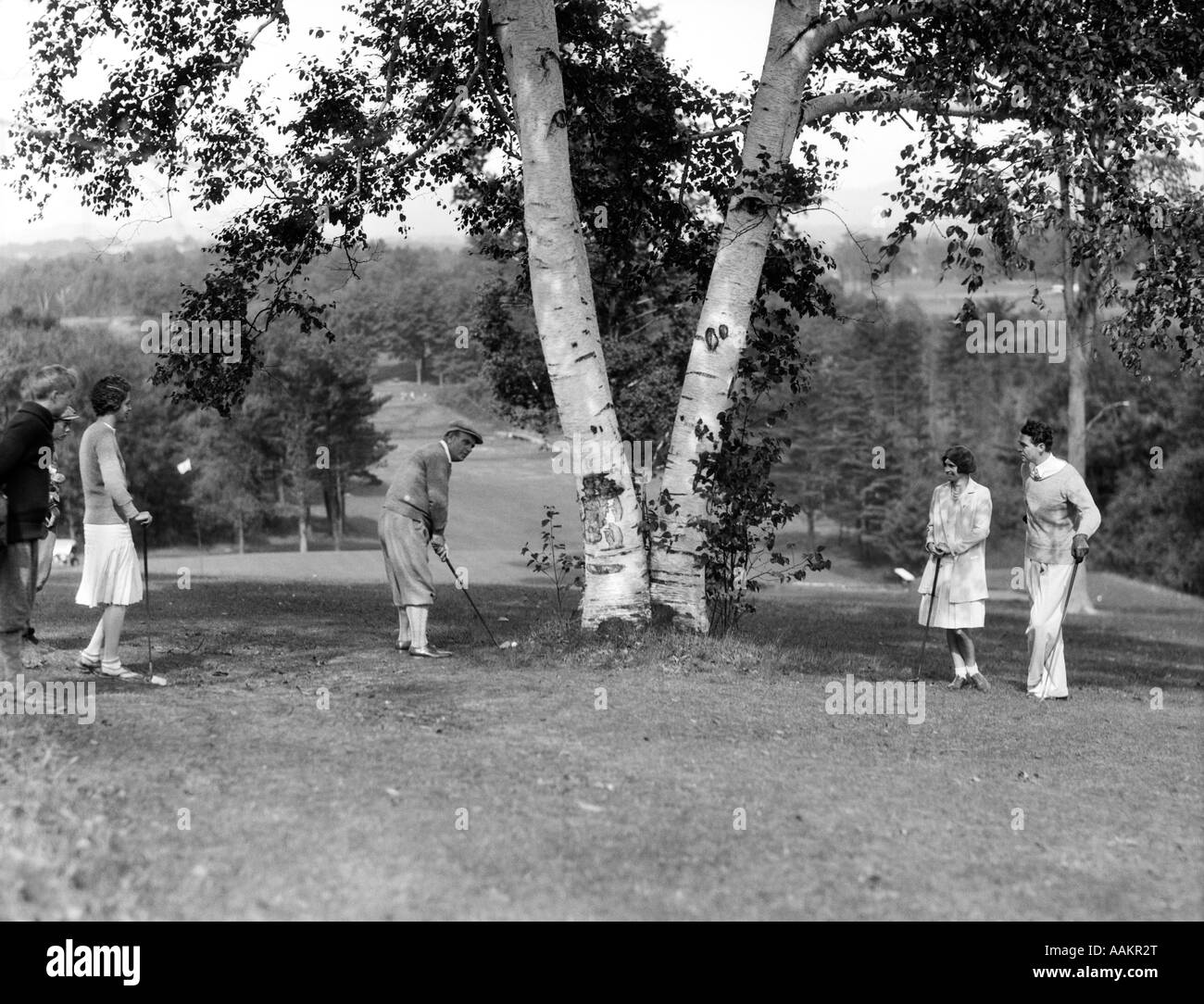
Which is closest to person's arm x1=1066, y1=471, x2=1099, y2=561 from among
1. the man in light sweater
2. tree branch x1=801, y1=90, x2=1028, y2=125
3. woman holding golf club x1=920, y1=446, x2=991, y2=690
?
the man in light sweater

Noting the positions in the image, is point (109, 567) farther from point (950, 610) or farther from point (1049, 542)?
point (1049, 542)

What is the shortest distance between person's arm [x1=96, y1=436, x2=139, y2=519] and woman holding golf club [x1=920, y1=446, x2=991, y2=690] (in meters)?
7.16

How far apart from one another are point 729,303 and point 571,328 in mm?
1676

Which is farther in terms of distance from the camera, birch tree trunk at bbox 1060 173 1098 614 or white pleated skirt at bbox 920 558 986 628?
birch tree trunk at bbox 1060 173 1098 614

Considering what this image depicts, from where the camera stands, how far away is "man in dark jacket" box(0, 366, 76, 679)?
9570 millimetres

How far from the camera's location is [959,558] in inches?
518

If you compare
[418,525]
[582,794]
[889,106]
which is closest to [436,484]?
[418,525]

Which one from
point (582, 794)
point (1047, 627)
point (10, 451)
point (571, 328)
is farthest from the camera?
point (571, 328)

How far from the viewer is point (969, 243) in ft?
42.8

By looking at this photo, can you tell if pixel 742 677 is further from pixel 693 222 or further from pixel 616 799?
pixel 693 222

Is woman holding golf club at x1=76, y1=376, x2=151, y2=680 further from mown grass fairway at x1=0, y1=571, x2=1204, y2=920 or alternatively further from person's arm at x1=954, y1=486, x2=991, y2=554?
person's arm at x1=954, y1=486, x2=991, y2=554

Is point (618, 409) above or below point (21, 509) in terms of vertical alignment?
above

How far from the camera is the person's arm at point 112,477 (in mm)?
10586
